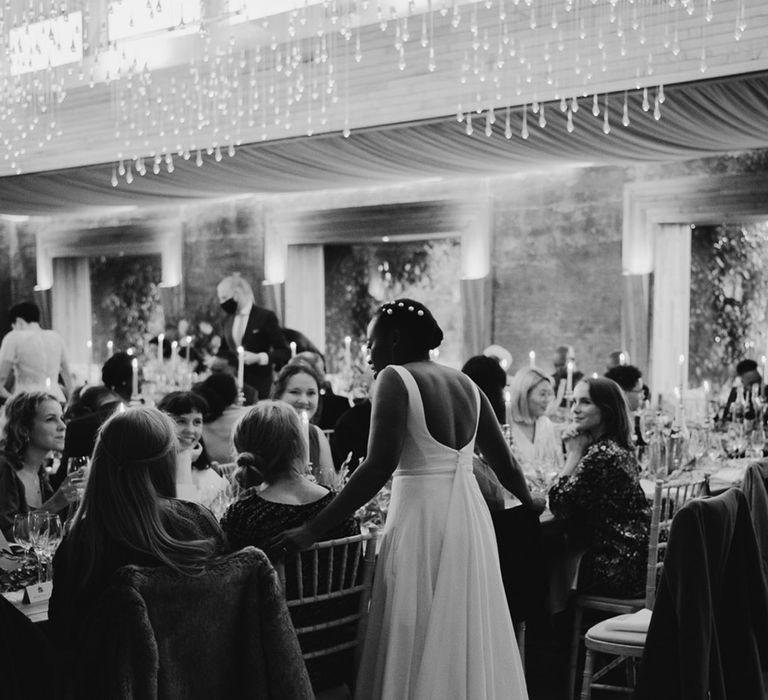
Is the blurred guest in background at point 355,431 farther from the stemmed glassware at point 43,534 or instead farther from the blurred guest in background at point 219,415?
the stemmed glassware at point 43,534

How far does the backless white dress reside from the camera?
3.16 meters

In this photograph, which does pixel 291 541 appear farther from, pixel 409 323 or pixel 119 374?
pixel 119 374

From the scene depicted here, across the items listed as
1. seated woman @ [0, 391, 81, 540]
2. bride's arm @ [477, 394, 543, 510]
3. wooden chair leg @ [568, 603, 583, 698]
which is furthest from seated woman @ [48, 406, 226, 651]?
wooden chair leg @ [568, 603, 583, 698]

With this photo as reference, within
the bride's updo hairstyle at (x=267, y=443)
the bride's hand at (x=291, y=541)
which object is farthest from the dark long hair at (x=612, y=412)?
the bride's hand at (x=291, y=541)

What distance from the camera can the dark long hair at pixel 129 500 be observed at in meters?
2.57

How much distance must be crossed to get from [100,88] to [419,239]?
4617mm

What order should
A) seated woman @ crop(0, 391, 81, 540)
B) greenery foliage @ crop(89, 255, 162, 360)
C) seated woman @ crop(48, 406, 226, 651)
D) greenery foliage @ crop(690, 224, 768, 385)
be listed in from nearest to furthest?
seated woman @ crop(48, 406, 226, 651)
seated woman @ crop(0, 391, 81, 540)
greenery foliage @ crop(690, 224, 768, 385)
greenery foliage @ crop(89, 255, 162, 360)

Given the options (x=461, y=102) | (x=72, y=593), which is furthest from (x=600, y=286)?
(x=72, y=593)

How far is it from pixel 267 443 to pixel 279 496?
0.52ft

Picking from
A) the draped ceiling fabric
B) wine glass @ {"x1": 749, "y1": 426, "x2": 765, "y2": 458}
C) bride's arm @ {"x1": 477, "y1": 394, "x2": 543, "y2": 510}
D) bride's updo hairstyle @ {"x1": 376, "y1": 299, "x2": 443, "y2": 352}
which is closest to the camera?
bride's updo hairstyle @ {"x1": 376, "y1": 299, "x2": 443, "y2": 352}

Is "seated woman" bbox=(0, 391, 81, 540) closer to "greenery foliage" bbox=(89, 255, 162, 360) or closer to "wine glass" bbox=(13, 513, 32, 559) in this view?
"wine glass" bbox=(13, 513, 32, 559)

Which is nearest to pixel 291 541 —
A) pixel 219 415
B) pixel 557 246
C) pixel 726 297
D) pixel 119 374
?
pixel 219 415

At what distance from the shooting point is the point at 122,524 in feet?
8.53

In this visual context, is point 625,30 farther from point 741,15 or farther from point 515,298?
point 515,298
